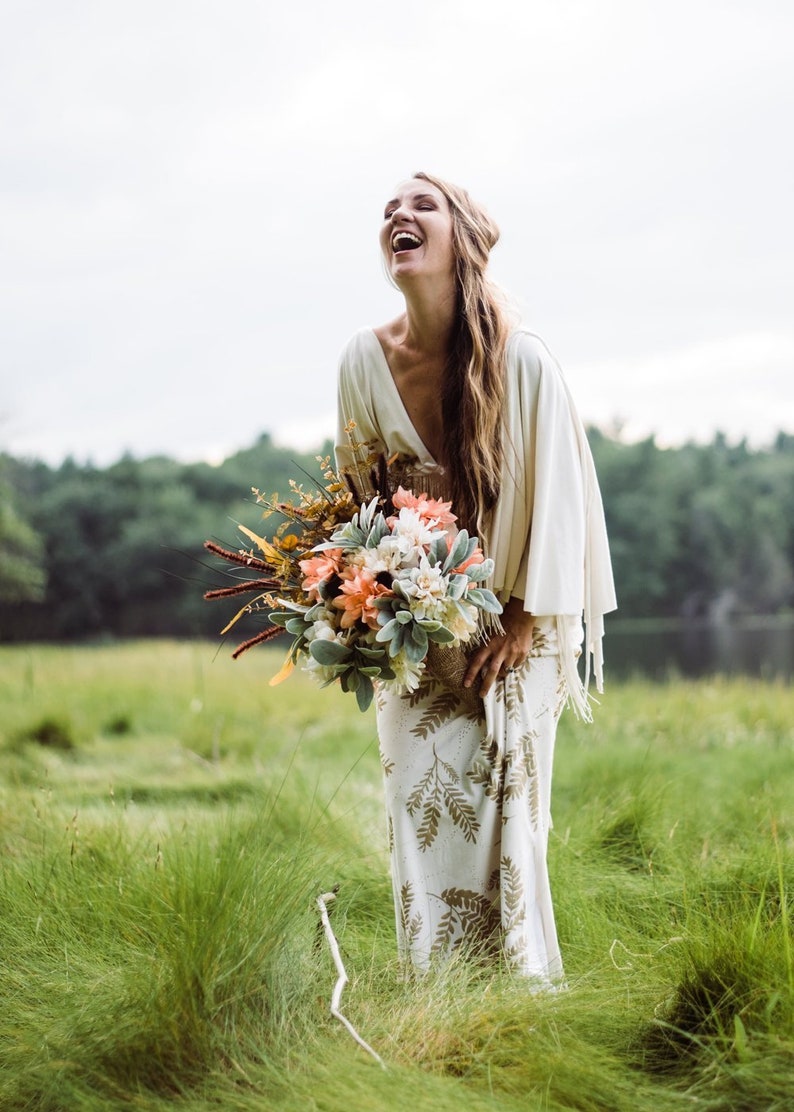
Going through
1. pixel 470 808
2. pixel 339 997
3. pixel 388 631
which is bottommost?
pixel 339 997

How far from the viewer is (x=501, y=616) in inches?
117

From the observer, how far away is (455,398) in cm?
293

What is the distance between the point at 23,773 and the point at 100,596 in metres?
44.0

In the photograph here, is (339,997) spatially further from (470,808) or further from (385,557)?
(385,557)

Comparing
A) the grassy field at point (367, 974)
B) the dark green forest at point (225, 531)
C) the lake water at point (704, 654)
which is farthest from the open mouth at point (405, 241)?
the dark green forest at point (225, 531)

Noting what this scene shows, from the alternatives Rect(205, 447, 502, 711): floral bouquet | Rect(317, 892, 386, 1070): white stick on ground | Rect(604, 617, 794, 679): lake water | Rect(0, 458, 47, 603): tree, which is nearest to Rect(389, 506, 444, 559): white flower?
Rect(205, 447, 502, 711): floral bouquet

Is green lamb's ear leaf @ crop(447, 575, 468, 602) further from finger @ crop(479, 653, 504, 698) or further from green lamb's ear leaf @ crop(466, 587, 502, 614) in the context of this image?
finger @ crop(479, 653, 504, 698)

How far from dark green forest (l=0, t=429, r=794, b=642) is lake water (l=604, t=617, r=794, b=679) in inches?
564

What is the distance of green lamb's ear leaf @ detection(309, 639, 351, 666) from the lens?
2535 millimetres

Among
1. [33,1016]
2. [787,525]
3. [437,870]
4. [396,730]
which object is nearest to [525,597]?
[396,730]

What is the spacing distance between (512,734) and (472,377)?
94 centimetres

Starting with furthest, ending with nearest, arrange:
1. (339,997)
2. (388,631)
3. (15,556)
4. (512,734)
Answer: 1. (15,556)
2. (512,734)
3. (388,631)
4. (339,997)

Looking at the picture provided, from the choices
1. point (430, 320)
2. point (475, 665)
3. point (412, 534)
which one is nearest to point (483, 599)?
point (412, 534)

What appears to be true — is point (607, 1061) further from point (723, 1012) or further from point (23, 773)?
point (23, 773)
